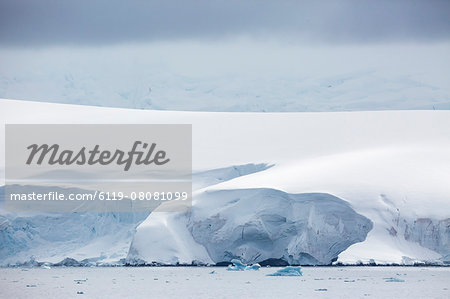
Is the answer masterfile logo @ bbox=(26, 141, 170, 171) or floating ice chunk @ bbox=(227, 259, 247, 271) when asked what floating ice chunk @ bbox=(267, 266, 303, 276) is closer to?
floating ice chunk @ bbox=(227, 259, 247, 271)

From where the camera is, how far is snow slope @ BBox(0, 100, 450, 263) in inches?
1093

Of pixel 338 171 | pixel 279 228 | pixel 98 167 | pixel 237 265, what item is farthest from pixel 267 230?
pixel 98 167

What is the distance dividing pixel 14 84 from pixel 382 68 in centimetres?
1970

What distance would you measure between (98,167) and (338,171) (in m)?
8.43

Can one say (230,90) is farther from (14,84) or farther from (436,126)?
(436,126)

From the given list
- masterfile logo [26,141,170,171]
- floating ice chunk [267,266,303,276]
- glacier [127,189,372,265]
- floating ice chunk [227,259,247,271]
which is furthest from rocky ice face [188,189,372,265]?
masterfile logo [26,141,170,171]

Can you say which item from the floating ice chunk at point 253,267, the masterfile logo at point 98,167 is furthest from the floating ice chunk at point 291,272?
the masterfile logo at point 98,167

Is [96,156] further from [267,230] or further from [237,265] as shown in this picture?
[237,265]

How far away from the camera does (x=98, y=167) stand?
34.2 meters

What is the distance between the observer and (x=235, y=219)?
28.4 m

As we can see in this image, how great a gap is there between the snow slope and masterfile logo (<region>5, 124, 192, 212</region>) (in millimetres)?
945

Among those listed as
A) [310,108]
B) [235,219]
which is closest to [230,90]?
[310,108]

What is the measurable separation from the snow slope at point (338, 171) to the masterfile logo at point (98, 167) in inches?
37.2

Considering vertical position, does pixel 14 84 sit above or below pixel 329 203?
above
